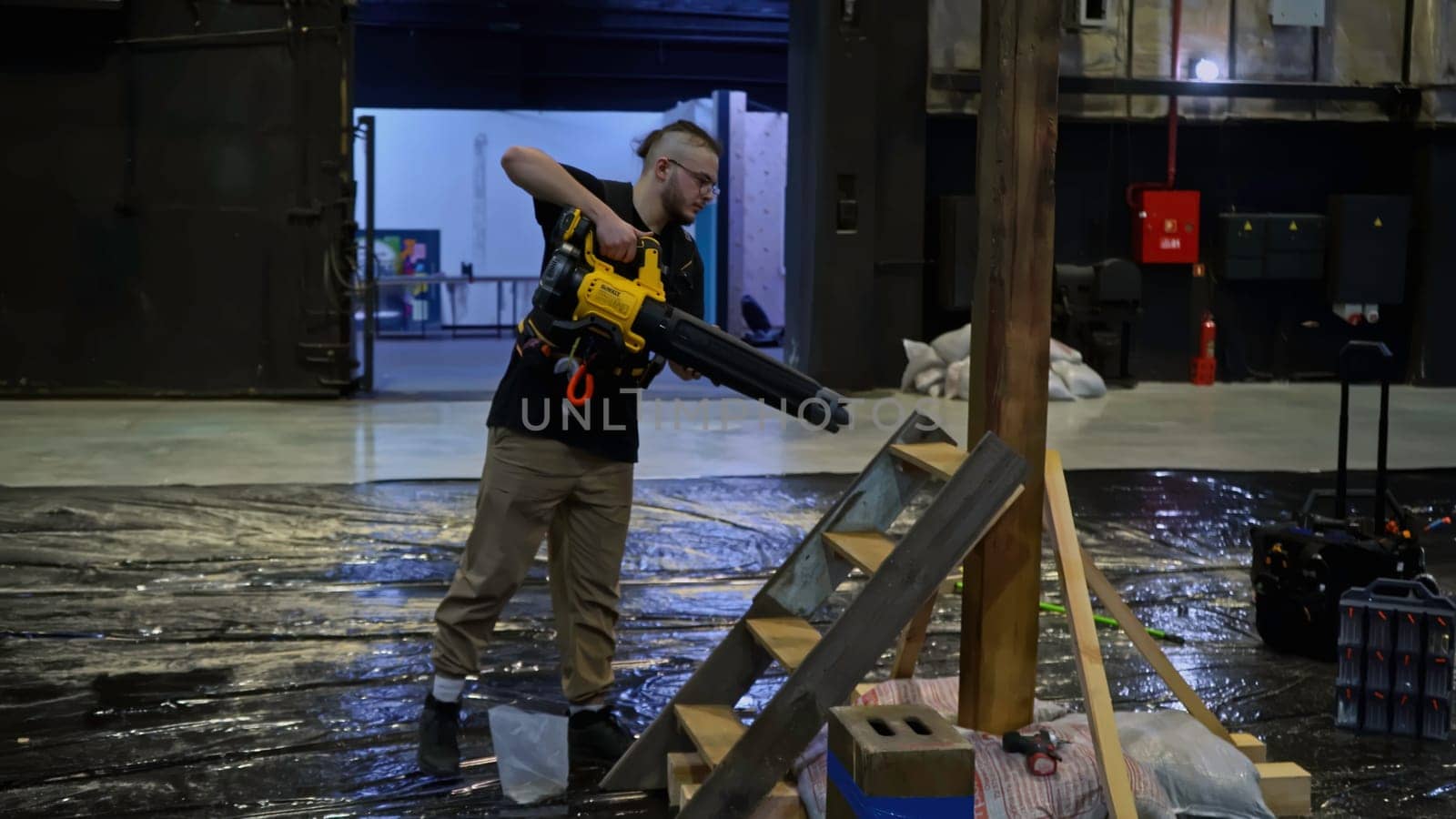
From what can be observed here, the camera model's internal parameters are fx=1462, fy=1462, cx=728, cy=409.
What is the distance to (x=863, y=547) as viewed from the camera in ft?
10.5

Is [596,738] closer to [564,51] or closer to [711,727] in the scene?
[711,727]

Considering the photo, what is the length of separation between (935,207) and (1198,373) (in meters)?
2.56

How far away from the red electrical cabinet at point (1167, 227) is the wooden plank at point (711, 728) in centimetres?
873

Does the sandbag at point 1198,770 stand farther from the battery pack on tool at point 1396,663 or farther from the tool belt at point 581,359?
the tool belt at point 581,359

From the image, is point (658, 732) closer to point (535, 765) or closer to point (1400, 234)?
point (535, 765)

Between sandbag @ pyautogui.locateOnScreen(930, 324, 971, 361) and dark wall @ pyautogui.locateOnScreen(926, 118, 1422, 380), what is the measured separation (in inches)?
22.5

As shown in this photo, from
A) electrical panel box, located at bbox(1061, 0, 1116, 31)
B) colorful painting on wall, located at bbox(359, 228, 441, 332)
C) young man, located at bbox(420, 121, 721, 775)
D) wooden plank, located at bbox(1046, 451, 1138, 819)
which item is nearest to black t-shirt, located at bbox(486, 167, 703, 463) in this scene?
young man, located at bbox(420, 121, 721, 775)

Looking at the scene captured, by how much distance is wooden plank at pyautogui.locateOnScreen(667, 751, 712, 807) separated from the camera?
3.12 meters

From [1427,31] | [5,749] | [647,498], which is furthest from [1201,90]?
[5,749]

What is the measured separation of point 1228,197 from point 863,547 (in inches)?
366

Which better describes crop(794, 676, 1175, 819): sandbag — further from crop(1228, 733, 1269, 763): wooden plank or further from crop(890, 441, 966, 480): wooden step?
crop(890, 441, 966, 480): wooden step

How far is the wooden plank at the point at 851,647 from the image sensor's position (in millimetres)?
2832

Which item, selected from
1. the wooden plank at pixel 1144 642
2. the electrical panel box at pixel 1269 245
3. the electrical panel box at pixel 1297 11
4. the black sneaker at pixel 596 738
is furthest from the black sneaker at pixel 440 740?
the electrical panel box at pixel 1297 11

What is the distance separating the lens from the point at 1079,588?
9.95ft
